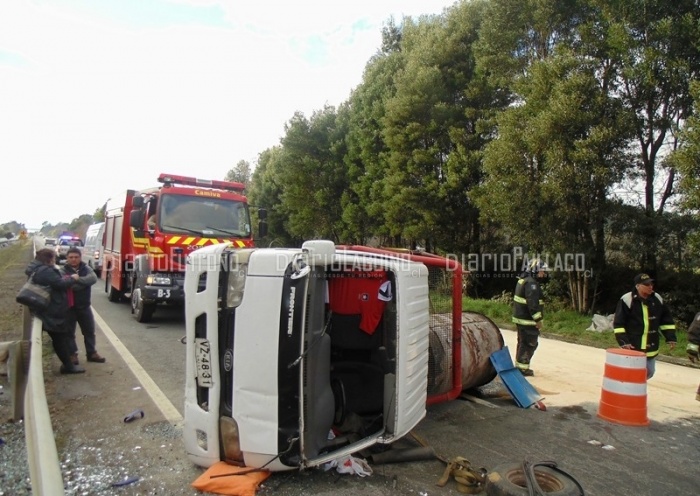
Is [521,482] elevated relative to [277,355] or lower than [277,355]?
lower

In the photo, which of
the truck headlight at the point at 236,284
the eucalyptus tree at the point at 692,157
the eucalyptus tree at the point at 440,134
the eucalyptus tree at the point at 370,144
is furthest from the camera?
the eucalyptus tree at the point at 370,144

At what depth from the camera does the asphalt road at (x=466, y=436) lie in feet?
12.4

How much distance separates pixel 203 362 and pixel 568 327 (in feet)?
33.0

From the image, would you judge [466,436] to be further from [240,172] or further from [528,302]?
[240,172]

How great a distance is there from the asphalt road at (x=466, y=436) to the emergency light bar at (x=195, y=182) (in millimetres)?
4097

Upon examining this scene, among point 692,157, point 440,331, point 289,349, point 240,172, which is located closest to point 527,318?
point 440,331

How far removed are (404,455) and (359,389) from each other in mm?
690

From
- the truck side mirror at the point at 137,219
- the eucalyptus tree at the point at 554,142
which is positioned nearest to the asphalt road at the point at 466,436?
the truck side mirror at the point at 137,219

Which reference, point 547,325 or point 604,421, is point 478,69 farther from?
point 604,421

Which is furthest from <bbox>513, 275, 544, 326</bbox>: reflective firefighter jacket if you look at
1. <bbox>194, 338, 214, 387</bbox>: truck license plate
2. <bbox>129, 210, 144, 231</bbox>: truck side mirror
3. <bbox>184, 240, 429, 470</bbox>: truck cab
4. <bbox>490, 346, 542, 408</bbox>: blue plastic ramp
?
<bbox>129, 210, 144, 231</bbox>: truck side mirror

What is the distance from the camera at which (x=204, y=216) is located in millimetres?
10422

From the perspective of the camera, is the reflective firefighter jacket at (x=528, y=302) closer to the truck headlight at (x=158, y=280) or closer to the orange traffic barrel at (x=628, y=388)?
the orange traffic barrel at (x=628, y=388)

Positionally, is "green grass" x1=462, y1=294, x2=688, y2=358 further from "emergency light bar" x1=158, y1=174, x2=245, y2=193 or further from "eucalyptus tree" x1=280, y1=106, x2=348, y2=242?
"eucalyptus tree" x1=280, y1=106, x2=348, y2=242

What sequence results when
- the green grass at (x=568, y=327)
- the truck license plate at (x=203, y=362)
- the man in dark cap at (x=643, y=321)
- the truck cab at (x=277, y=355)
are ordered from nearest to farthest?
1. the truck cab at (x=277, y=355)
2. the truck license plate at (x=203, y=362)
3. the man in dark cap at (x=643, y=321)
4. the green grass at (x=568, y=327)
